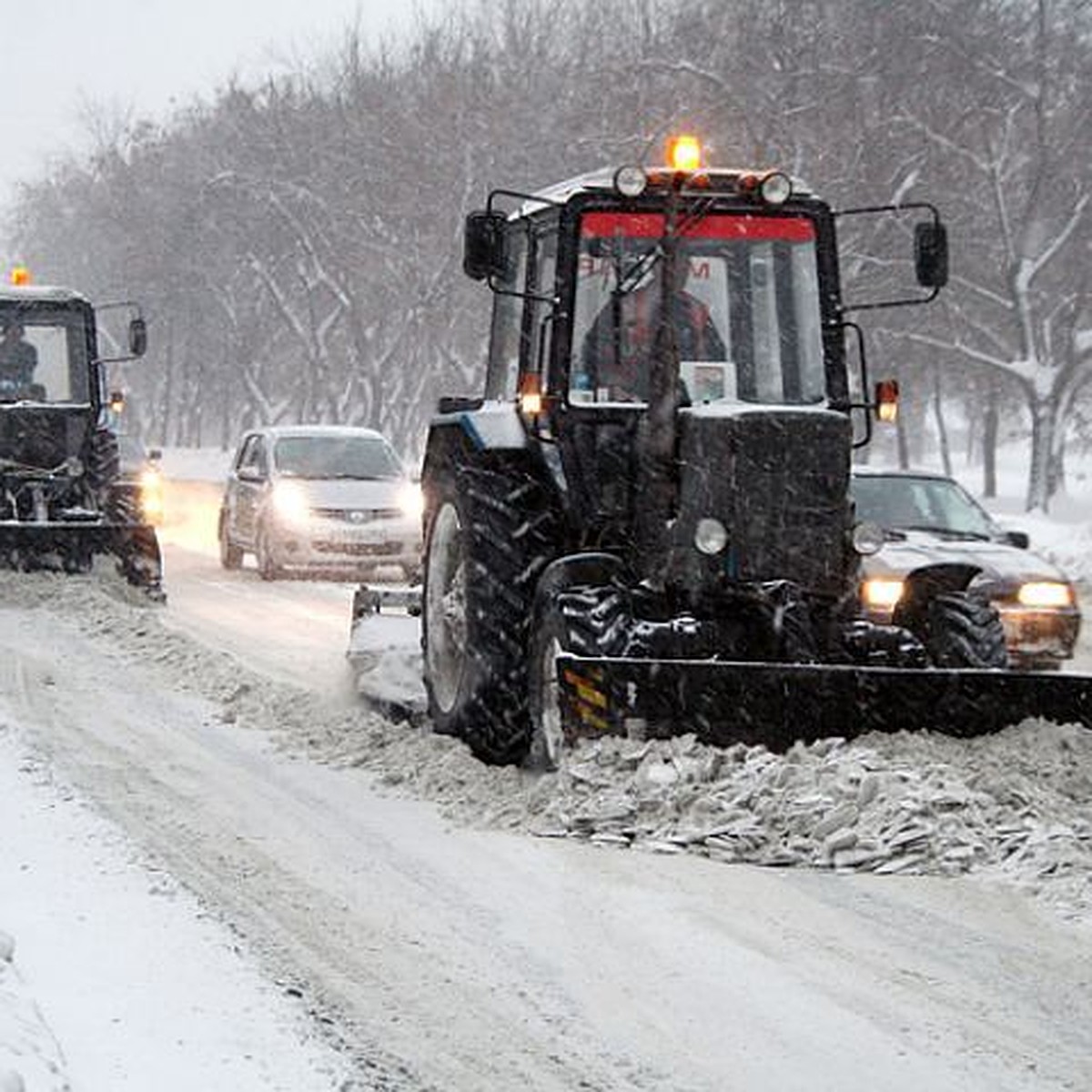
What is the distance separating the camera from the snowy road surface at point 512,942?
484 centimetres

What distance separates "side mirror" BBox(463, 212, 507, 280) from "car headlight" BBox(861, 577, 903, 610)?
4.41 meters

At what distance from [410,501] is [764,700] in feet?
41.5

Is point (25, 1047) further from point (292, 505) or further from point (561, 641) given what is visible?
point (292, 505)

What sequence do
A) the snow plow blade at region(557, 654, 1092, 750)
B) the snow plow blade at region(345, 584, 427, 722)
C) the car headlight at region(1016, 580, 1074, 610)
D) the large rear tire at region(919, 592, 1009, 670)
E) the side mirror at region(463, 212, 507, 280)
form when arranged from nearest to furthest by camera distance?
the snow plow blade at region(557, 654, 1092, 750), the side mirror at region(463, 212, 507, 280), the large rear tire at region(919, 592, 1009, 670), the snow plow blade at region(345, 584, 427, 722), the car headlight at region(1016, 580, 1074, 610)

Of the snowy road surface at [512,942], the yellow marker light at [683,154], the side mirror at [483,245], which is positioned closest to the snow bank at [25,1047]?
the snowy road surface at [512,942]

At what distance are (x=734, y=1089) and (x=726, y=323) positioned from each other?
447 cm

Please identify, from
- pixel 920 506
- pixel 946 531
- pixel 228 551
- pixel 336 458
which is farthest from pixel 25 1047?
pixel 228 551

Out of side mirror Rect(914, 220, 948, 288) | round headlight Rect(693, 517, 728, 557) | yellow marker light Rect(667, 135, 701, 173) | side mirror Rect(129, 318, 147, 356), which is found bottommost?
round headlight Rect(693, 517, 728, 557)

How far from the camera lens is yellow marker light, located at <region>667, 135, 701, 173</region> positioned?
824 centimetres

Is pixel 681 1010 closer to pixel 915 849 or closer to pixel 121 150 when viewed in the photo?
pixel 915 849

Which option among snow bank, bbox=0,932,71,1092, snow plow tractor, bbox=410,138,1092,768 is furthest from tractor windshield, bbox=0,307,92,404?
snow bank, bbox=0,932,71,1092

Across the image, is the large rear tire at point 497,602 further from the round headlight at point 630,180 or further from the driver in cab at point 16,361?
the driver in cab at point 16,361

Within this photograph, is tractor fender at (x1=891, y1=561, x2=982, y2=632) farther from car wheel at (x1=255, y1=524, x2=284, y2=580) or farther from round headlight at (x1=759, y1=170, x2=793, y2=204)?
car wheel at (x1=255, y1=524, x2=284, y2=580)

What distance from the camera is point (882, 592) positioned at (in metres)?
12.6
